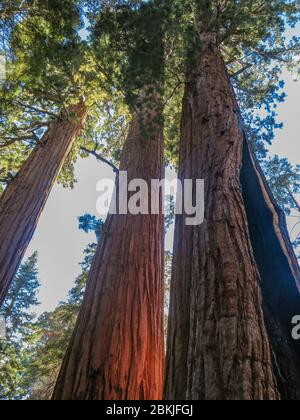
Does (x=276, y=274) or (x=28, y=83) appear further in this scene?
(x=28, y=83)

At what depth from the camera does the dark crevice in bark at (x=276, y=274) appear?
1768 millimetres

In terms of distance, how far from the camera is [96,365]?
2715 mm

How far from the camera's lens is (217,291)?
1657 millimetres

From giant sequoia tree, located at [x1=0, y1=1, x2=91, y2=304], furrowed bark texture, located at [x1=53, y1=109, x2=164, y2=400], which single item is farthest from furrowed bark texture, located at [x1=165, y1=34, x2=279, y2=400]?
giant sequoia tree, located at [x1=0, y1=1, x2=91, y2=304]

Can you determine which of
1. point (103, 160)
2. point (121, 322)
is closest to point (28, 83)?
point (103, 160)

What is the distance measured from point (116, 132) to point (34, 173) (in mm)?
3626

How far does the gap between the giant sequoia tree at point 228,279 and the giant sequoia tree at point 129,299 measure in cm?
112

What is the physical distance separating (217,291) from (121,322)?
180 cm

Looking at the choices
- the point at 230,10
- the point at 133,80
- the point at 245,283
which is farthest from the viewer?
the point at 230,10

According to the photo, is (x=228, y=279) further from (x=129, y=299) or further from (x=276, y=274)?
(x=129, y=299)

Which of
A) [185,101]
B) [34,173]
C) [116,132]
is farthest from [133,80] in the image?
[116,132]

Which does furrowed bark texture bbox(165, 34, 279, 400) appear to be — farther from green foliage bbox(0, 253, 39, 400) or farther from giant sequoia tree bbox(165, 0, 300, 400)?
green foliage bbox(0, 253, 39, 400)

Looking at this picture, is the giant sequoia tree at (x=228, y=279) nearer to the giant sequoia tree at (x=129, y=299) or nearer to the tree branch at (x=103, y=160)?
the giant sequoia tree at (x=129, y=299)
